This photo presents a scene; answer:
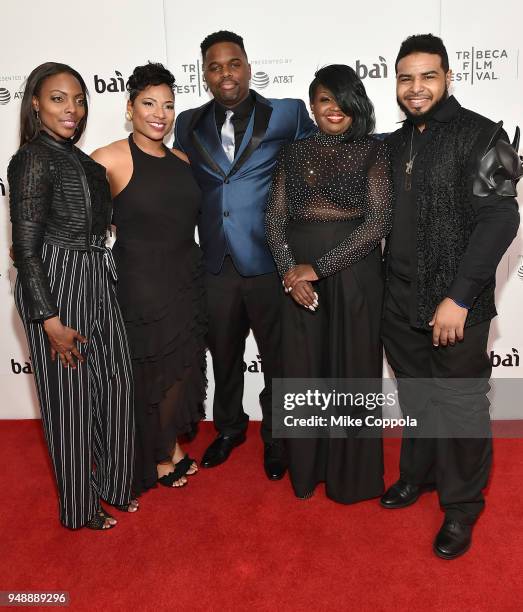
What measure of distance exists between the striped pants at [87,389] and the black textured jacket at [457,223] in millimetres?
1260

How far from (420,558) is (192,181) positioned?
1873mm

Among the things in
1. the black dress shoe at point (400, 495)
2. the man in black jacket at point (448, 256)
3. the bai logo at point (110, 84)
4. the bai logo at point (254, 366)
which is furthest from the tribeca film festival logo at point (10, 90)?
the black dress shoe at point (400, 495)

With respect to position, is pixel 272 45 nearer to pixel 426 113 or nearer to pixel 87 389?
pixel 426 113

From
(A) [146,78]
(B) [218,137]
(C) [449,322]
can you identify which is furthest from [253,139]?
(C) [449,322]

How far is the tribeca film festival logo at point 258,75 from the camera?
332 centimetres

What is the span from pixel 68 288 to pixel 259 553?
132 cm

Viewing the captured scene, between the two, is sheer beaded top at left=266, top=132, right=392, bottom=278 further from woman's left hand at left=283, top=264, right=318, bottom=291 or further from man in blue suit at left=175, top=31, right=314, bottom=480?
man in blue suit at left=175, top=31, right=314, bottom=480

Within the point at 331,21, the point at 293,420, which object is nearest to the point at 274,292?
the point at 293,420

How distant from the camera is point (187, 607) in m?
2.12

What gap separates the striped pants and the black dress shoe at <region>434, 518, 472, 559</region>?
136 centimetres

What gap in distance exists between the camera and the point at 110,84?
11.1 ft

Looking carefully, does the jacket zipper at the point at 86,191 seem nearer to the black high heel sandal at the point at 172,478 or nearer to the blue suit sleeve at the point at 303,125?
the blue suit sleeve at the point at 303,125

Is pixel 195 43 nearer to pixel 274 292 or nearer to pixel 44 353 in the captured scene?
pixel 274 292

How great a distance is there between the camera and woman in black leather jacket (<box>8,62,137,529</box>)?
2180 mm
